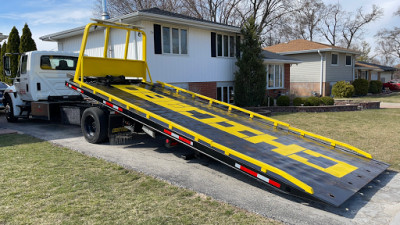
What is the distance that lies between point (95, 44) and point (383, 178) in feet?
46.4

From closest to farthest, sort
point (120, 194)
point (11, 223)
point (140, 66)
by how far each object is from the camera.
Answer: point (11, 223) → point (120, 194) → point (140, 66)

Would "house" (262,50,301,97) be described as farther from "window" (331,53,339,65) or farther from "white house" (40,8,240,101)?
"window" (331,53,339,65)

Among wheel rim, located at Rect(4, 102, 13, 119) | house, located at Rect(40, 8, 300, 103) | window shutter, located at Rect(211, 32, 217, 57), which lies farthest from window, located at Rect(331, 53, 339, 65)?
wheel rim, located at Rect(4, 102, 13, 119)

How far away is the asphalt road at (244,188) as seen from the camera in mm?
4039

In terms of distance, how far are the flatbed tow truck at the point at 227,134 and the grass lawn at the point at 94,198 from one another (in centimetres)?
78

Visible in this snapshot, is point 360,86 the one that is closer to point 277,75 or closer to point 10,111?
point 277,75

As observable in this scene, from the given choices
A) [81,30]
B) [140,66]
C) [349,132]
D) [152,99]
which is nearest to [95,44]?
[81,30]

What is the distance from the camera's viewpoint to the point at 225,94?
18203 mm

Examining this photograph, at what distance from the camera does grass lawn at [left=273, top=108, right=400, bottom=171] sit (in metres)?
7.32

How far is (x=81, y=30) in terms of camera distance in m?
15.6

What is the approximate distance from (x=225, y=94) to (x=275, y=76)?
5.67 metres

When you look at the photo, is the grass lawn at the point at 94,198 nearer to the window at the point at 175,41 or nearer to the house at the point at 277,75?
the window at the point at 175,41

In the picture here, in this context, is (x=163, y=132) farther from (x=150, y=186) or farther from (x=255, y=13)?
(x=255, y=13)

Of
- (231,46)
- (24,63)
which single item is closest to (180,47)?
(231,46)
